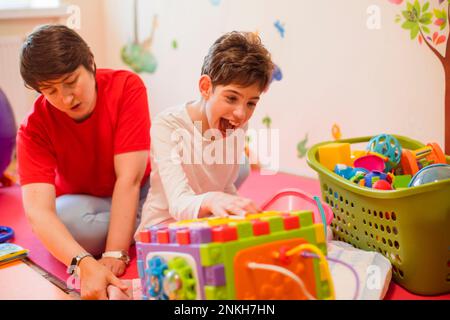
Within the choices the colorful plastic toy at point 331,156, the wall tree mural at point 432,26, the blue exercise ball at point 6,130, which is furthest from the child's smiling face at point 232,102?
the blue exercise ball at point 6,130

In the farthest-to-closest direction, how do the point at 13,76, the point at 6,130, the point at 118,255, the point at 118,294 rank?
the point at 13,76 → the point at 6,130 → the point at 118,255 → the point at 118,294

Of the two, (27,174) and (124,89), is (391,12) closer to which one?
(124,89)

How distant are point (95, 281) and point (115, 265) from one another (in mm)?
145

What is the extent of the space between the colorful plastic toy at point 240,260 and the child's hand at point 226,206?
38 mm

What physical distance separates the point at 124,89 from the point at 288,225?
65 cm

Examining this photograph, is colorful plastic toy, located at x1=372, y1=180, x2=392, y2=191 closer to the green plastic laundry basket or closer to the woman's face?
the green plastic laundry basket

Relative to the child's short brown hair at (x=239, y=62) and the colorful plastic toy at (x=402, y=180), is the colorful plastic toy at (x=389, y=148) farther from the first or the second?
the child's short brown hair at (x=239, y=62)

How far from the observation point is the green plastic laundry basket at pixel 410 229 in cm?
93

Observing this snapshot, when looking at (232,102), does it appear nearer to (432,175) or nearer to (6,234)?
(432,175)

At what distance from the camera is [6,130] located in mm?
1788

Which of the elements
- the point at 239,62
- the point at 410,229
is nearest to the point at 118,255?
the point at 239,62

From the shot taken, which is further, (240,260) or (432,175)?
(432,175)

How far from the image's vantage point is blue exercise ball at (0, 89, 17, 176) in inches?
69.9
